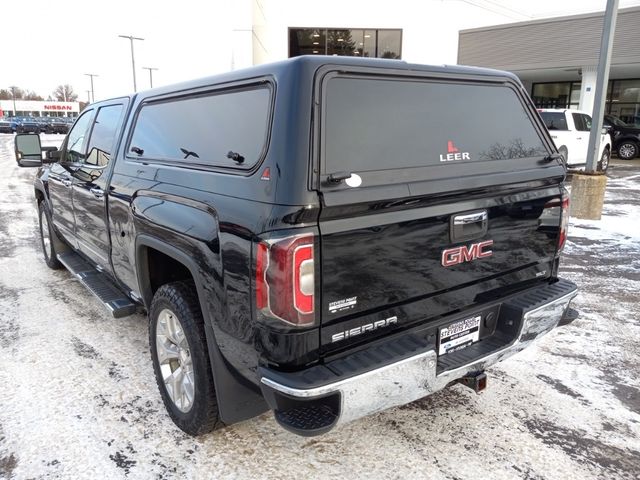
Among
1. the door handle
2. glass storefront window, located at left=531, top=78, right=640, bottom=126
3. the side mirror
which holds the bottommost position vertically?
the door handle

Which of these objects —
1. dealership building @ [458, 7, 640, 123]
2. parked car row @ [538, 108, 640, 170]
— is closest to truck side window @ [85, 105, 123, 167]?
parked car row @ [538, 108, 640, 170]

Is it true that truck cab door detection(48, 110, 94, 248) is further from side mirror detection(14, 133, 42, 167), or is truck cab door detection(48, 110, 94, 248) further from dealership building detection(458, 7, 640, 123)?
dealership building detection(458, 7, 640, 123)

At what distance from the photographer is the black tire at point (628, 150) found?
21625 millimetres

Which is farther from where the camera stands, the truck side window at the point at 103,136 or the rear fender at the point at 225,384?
the truck side window at the point at 103,136

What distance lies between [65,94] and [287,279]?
13536 centimetres

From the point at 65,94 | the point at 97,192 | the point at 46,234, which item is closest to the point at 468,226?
the point at 97,192

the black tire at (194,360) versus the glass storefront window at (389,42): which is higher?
the glass storefront window at (389,42)

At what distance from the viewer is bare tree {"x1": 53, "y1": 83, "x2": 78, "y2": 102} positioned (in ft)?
391

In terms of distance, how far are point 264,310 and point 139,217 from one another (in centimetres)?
138

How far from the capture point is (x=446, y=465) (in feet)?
8.71

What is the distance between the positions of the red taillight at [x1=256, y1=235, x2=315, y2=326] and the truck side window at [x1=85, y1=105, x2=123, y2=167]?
233cm

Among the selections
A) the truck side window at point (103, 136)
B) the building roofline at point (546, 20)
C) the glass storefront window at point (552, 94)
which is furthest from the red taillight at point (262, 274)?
the glass storefront window at point (552, 94)

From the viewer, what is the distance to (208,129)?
2.85 metres

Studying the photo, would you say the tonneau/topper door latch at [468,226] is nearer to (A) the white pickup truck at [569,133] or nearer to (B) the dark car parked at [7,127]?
(A) the white pickup truck at [569,133]
